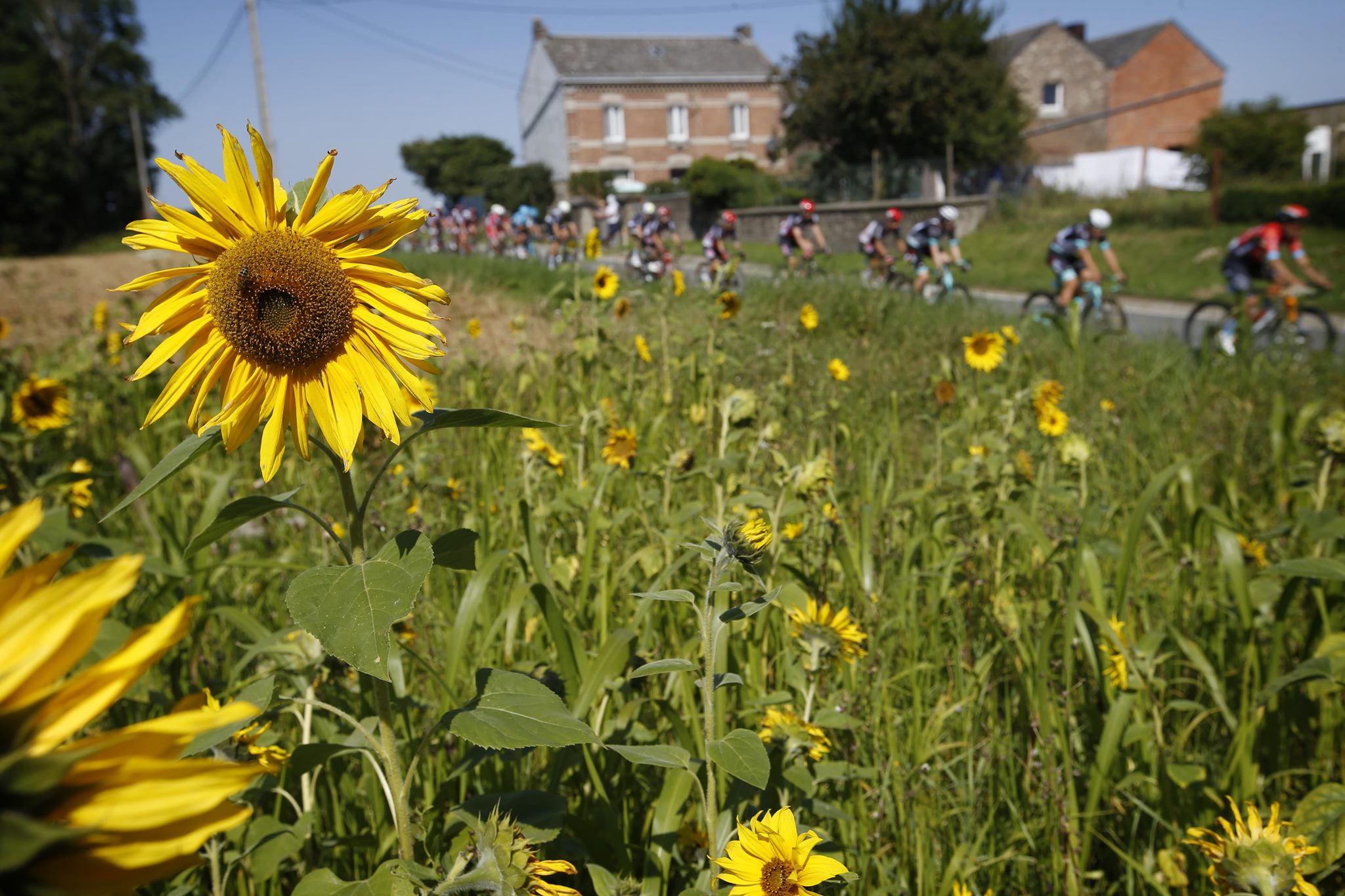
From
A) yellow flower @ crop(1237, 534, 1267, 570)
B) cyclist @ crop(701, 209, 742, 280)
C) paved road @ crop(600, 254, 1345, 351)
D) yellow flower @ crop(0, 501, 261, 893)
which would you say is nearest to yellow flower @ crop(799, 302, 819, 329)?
yellow flower @ crop(1237, 534, 1267, 570)

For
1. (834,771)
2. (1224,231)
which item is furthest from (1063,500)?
(1224,231)

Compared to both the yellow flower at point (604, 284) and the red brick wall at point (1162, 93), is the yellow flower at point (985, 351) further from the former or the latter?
the red brick wall at point (1162, 93)

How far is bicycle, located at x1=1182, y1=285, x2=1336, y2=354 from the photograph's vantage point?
280 inches

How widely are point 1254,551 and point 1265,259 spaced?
7804mm

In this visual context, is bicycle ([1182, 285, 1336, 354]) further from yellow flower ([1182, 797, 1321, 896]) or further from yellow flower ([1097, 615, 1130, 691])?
yellow flower ([1182, 797, 1321, 896])

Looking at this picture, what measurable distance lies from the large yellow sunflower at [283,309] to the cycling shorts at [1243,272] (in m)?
Result: 9.49

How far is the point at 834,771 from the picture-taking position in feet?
4.18

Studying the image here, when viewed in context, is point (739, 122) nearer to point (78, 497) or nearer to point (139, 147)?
point (139, 147)

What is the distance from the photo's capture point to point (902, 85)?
26.9 m

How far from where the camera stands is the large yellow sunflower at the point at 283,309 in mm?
946

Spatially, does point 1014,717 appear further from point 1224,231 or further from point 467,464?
point 1224,231

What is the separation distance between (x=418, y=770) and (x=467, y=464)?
188 centimetres

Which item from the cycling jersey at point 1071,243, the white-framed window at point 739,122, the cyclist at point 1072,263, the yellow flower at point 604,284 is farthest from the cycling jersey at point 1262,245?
the white-framed window at point 739,122

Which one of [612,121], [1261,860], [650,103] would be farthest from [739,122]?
[1261,860]
